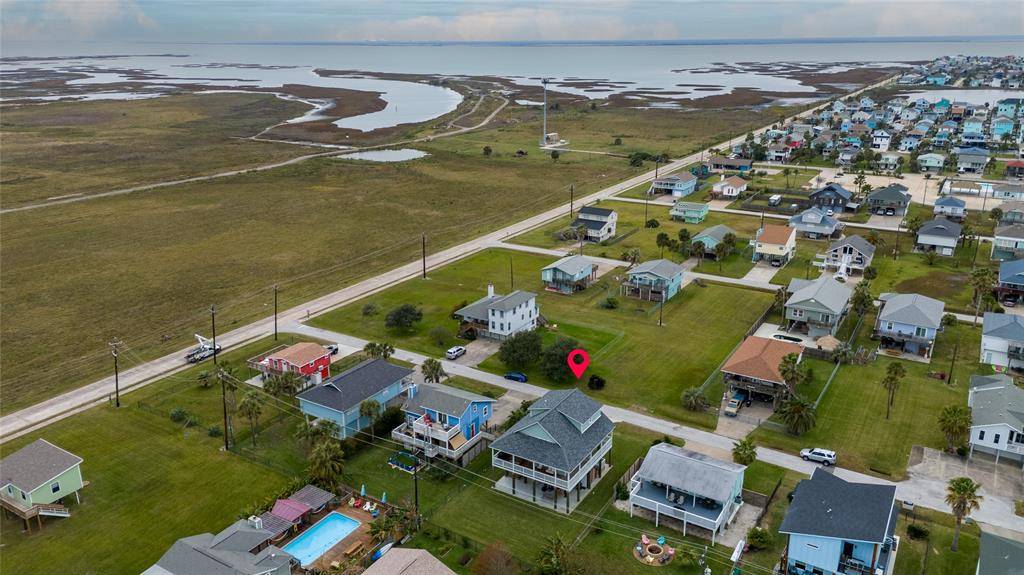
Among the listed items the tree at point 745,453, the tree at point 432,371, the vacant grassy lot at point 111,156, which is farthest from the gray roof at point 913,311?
the vacant grassy lot at point 111,156

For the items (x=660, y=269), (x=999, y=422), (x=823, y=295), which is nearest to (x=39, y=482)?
(x=660, y=269)

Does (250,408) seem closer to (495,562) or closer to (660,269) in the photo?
(495,562)

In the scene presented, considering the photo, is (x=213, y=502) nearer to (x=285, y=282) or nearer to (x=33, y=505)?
(x=33, y=505)

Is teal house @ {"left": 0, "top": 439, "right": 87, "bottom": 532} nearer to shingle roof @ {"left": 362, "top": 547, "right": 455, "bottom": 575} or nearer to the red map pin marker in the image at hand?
shingle roof @ {"left": 362, "top": 547, "right": 455, "bottom": 575}

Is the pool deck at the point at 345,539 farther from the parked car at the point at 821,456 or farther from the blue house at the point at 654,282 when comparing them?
the blue house at the point at 654,282

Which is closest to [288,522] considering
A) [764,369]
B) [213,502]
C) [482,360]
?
[213,502]

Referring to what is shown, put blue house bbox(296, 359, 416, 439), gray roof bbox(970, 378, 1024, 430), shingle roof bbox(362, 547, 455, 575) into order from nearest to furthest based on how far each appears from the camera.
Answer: shingle roof bbox(362, 547, 455, 575), gray roof bbox(970, 378, 1024, 430), blue house bbox(296, 359, 416, 439)

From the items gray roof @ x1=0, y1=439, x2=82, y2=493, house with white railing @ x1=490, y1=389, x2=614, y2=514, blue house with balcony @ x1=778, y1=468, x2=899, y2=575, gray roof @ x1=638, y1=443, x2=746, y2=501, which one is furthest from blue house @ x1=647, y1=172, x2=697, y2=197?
gray roof @ x1=0, y1=439, x2=82, y2=493
